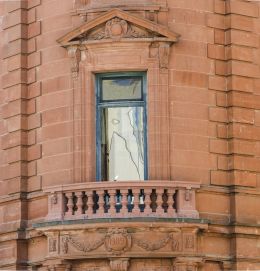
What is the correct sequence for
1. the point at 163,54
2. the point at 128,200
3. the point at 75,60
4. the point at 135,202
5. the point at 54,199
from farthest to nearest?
1. the point at 75,60
2. the point at 163,54
3. the point at 54,199
4. the point at 128,200
5. the point at 135,202

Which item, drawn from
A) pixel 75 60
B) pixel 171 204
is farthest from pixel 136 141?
pixel 75 60

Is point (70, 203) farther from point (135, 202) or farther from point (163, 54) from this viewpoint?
point (163, 54)

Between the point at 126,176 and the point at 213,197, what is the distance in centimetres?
199

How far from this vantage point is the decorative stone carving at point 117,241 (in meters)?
29.5

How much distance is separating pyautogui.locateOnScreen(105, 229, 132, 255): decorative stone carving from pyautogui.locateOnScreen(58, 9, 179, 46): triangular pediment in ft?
14.4

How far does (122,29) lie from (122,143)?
8.36ft

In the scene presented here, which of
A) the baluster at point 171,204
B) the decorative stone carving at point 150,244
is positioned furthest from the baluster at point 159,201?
the decorative stone carving at point 150,244

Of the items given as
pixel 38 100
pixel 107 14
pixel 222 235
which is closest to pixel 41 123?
pixel 38 100

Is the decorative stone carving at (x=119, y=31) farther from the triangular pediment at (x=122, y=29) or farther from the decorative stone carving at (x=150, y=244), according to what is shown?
the decorative stone carving at (x=150, y=244)

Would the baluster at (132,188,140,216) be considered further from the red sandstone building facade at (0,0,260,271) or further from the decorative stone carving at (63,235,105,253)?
the decorative stone carving at (63,235,105,253)

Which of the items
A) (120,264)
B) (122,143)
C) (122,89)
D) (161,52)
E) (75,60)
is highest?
(161,52)

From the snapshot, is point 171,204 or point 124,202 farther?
point 171,204

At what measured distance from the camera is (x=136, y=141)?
3097cm

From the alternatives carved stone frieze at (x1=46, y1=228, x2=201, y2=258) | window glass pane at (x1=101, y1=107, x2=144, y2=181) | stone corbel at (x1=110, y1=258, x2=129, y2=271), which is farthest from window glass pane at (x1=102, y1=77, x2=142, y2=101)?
stone corbel at (x1=110, y1=258, x2=129, y2=271)
